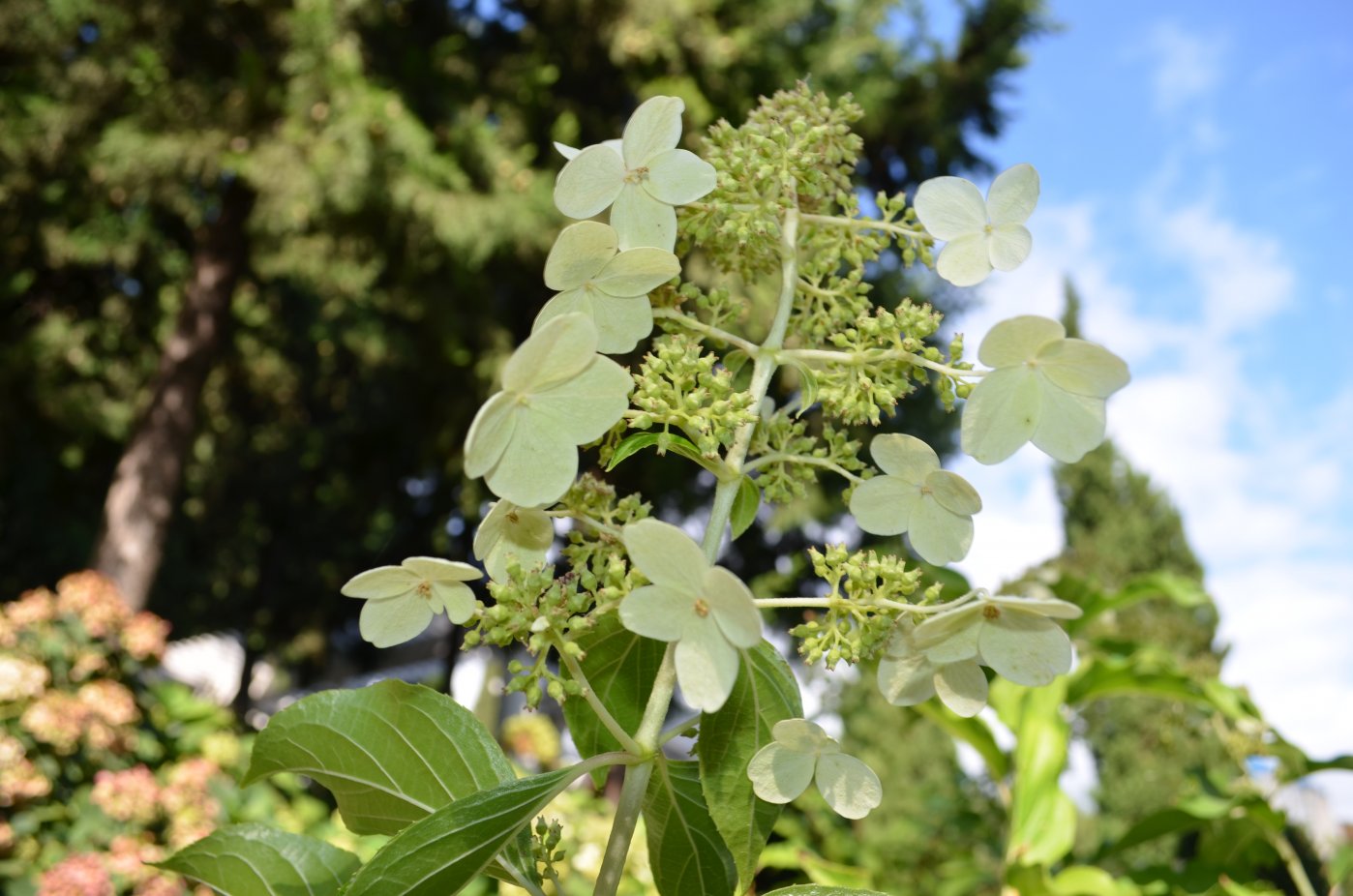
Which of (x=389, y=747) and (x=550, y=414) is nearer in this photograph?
(x=550, y=414)

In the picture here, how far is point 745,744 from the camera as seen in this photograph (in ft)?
2.28

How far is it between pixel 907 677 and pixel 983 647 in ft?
0.20

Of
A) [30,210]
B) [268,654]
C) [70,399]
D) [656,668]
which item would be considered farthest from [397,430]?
[656,668]

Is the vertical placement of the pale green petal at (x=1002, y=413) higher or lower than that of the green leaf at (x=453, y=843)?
higher

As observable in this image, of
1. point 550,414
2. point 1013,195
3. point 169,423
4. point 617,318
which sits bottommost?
point 550,414

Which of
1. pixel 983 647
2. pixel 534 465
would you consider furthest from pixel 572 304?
pixel 983 647

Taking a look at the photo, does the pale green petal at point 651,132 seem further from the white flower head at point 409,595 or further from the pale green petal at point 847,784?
the pale green petal at point 847,784

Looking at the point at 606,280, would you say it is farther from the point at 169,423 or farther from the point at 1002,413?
the point at 169,423

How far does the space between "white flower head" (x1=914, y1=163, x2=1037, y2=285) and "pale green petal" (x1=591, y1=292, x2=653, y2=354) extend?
0.73ft

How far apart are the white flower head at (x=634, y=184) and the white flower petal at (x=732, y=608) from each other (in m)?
0.27

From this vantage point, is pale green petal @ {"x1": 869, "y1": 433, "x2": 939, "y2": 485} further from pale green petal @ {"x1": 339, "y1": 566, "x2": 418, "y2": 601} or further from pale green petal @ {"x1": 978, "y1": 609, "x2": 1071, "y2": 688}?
pale green petal @ {"x1": 339, "y1": 566, "x2": 418, "y2": 601}

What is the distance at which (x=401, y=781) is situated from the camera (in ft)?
2.40

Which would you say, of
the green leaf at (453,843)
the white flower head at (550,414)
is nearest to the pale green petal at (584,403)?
the white flower head at (550,414)

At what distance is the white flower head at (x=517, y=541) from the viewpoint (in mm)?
684
